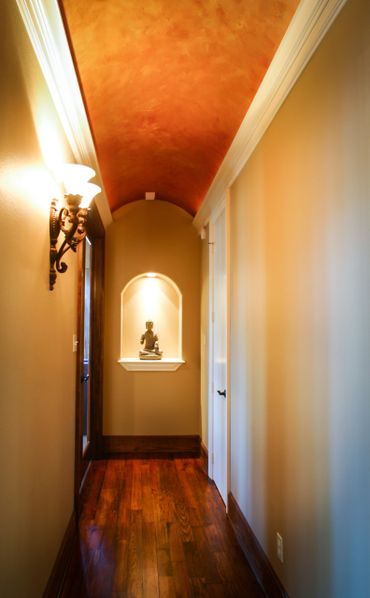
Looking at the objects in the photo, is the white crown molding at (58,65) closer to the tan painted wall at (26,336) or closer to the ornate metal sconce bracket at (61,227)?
the tan painted wall at (26,336)

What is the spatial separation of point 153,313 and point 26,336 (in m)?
3.43

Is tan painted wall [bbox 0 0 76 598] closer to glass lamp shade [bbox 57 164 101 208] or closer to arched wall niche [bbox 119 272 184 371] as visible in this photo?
glass lamp shade [bbox 57 164 101 208]

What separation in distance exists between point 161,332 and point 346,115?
12.6 ft

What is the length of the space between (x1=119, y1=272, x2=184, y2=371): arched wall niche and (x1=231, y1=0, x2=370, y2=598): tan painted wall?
2575 mm

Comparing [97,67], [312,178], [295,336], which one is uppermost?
[97,67]

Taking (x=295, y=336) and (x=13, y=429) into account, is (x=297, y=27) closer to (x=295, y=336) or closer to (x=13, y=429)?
(x=295, y=336)

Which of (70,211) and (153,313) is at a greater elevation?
(70,211)

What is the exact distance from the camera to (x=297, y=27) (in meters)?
1.58

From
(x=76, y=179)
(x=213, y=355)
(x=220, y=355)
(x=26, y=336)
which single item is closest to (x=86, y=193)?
(x=76, y=179)

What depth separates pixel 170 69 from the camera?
2.21 m

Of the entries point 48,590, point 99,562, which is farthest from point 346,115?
point 99,562

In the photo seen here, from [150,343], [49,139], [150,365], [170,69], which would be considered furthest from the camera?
[150,343]

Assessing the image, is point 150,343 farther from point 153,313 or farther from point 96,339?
point 96,339

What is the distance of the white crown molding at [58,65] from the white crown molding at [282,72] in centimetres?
91
